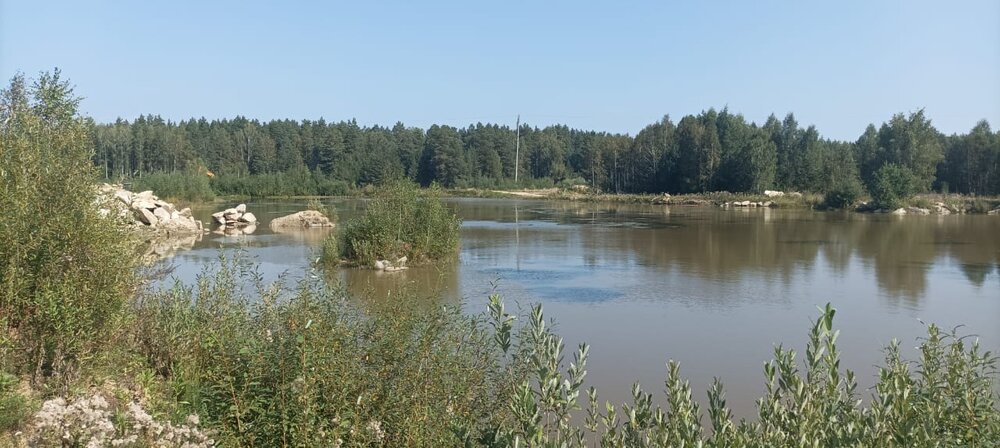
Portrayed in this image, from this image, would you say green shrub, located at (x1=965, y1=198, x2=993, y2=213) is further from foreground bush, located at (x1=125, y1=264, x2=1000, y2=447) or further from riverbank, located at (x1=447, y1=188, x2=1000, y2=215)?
foreground bush, located at (x1=125, y1=264, x2=1000, y2=447)

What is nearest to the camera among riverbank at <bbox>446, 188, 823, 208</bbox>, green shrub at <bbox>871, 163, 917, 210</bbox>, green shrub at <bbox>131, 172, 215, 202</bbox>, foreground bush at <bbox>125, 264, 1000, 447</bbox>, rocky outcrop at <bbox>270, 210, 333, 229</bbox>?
foreground bush at <bbox>125, 264, 1000, 447</bbox>

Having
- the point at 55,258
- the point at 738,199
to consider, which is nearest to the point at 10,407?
the point at 55,258

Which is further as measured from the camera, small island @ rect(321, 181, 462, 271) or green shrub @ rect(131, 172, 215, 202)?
green shrub @ rect(131, 172, 215, 202)

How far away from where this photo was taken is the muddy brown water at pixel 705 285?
12.2 metres

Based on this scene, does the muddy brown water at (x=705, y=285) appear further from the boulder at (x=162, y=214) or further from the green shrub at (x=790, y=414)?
the green shrub at (x=790, y=414)

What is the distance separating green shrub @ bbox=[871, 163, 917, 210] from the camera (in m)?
56.9

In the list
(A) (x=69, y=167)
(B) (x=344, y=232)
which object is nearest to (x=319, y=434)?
(A) (x=69, y=167)

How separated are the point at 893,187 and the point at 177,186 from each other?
6166cm

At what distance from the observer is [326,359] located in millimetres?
5770

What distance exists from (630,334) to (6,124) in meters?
10.7

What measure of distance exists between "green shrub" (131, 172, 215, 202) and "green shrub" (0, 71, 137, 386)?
171 feet

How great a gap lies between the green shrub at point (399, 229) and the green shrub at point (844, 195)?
49803 millimetres

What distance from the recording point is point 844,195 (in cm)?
6169

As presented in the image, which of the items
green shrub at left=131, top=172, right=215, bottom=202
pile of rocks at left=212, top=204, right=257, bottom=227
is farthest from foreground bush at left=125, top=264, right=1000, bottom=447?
green shrub at left=131, top=172, right=215, bottom=202
